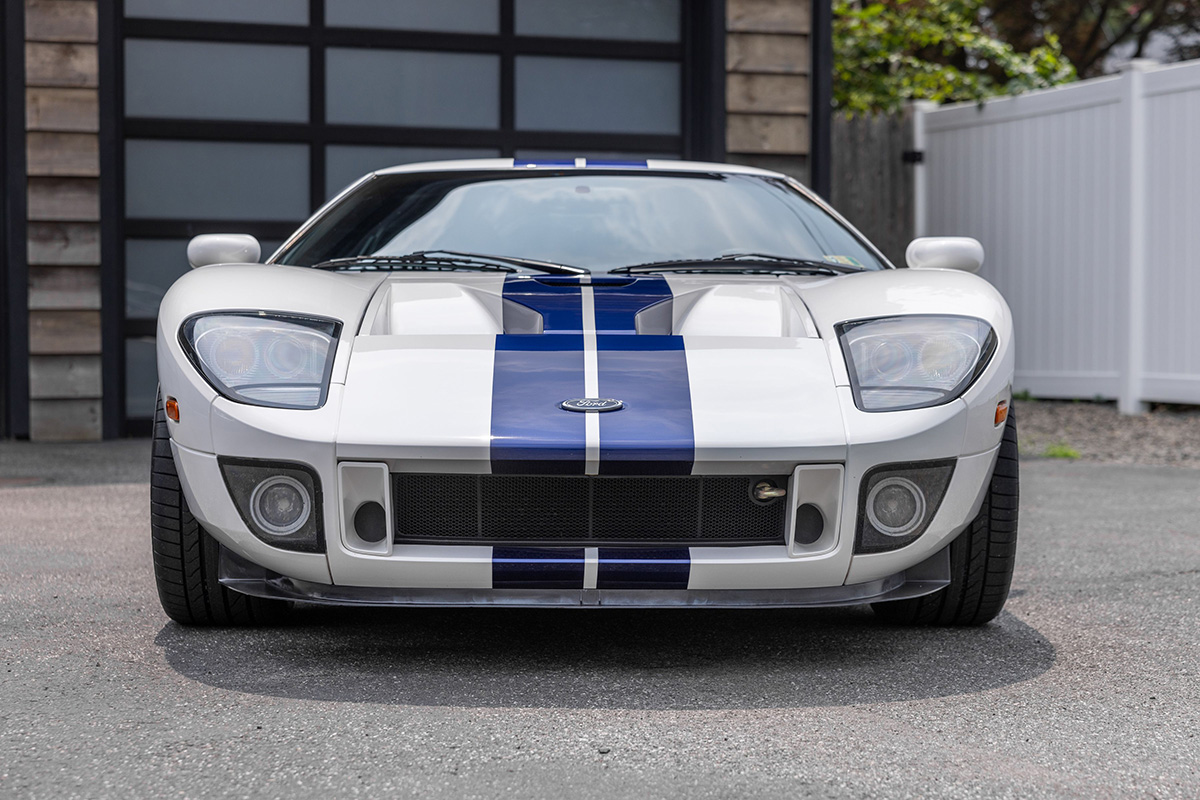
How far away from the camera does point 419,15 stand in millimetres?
7277

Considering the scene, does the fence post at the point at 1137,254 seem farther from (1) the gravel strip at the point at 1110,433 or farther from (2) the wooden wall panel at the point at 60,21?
(2) the wooden wall panel at the point at 60,21

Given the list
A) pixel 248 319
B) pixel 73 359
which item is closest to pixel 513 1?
pixel 73 359

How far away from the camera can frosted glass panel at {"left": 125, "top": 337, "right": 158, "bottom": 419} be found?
22.7 ft

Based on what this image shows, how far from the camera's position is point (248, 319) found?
2541mm

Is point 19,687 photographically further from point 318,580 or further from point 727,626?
point 727,626

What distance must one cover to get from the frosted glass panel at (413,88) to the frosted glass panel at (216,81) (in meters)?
0.20

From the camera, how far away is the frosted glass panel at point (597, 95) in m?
7.45

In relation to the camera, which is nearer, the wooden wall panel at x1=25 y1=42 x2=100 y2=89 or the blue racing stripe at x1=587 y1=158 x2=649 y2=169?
the blue racing stripe at x1=587 y1=158 x2=649 y2=169

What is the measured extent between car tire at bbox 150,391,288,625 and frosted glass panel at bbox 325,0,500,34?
501 centimetres

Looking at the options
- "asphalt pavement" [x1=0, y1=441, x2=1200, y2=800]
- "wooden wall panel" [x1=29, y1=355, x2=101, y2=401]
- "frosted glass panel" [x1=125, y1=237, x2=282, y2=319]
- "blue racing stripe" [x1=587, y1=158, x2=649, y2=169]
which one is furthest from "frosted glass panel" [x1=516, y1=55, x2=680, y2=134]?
"asphalt pavement" [x1=0, y1=441, x2=1200, y2=800]

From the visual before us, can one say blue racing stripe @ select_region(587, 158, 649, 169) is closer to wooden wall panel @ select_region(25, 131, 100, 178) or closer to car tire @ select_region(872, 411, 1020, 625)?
car tire @ select_region(872, 411, 1020, 625)

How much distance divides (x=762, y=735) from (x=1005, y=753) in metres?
0.37

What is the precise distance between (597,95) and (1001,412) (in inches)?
210

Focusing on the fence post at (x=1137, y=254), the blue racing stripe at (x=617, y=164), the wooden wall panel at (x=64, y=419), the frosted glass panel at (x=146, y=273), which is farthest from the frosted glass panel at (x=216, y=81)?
the fence post at (x=1137, y=254)
